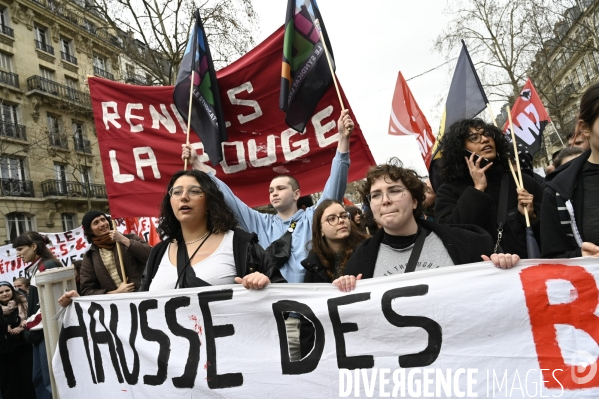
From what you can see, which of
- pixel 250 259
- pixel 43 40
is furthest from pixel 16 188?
pixel 250 259

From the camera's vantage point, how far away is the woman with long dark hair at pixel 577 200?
2.11 metres

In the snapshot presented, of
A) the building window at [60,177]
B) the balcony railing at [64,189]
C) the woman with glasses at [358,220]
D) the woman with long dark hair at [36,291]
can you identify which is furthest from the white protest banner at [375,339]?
the building window at [60,177]

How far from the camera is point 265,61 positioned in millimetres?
4410

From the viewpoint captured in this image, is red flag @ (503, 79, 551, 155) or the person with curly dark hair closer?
the person with curly dark hair

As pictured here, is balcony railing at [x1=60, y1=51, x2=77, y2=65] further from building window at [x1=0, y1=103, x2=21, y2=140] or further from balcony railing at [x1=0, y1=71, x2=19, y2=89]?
building window at [x1=0, y1=103, x2=21, y2=140]

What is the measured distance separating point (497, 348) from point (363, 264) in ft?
2.31

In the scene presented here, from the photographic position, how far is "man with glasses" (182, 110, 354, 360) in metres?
3.47

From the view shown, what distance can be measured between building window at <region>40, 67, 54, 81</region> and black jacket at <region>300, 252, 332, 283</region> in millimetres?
30587

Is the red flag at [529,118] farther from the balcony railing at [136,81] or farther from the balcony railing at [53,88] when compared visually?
the balcony railing at [53,88]

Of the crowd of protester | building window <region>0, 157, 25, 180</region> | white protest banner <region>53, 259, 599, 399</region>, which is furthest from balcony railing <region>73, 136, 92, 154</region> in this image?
white protest banner <region>53, 259, 599, 399</region>

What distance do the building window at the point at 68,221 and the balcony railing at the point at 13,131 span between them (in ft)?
17.4

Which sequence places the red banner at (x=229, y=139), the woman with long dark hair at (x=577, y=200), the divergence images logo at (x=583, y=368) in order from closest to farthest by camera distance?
the divergence images logo at (x=583, y=368)
the woman with long dark hair at (x=577, y=200)
the red banner at (x=229, y=139)

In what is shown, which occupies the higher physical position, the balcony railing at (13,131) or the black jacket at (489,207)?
the balcony railing at (13,131)

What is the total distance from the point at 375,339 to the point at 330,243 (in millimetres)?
1040
